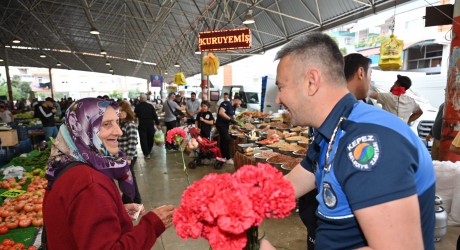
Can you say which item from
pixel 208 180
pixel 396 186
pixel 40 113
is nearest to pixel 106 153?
pixel 208 180

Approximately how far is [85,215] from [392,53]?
6.52 m

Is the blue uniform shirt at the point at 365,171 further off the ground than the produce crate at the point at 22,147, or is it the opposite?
the blue uniform shirt at the point at 365,171

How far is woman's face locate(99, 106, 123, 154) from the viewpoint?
62.7 inches

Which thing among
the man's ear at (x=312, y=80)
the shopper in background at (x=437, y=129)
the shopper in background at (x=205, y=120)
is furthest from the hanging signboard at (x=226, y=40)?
the man's ear at (x=312, y=80)

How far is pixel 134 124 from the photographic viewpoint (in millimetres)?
4758

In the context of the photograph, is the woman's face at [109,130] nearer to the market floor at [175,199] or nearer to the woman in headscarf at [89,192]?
the woman in headscarf at [89,192]

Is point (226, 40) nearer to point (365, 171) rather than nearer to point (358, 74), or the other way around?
point (358, 74)

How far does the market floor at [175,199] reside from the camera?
340 cm

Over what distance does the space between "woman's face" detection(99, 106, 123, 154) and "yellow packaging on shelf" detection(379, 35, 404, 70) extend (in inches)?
238

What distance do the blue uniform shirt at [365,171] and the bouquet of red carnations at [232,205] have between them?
0.58ft

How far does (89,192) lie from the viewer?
1.22 meters

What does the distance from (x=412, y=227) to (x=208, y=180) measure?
605mm

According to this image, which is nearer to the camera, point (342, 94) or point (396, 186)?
point (396, 186)

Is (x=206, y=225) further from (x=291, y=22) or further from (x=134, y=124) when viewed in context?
(x=291, y=22)
